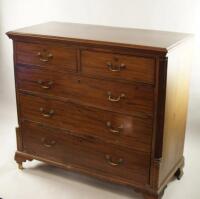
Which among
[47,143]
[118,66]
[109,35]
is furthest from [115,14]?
[47,143]

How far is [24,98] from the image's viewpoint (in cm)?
247

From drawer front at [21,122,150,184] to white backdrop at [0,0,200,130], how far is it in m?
0.84

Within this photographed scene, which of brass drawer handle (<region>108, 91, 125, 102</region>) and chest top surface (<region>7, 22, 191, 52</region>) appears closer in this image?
chest top surface (<region>7, 22, 191, 52</region>)

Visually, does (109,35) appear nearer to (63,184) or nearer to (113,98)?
(113,98)

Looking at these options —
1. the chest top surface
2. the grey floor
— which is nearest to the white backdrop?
the chest top surface

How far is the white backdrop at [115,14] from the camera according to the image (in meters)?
2.70

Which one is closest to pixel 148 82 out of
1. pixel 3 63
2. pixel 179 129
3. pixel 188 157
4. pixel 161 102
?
pixel 161 102

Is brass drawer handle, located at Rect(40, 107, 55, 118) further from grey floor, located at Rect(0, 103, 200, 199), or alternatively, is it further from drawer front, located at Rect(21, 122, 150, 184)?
grey floor, located at Rect(0, 103, 200, 199)

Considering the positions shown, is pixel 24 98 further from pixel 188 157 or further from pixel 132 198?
pixel 188 157

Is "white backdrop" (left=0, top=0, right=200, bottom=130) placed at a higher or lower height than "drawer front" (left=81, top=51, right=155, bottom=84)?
higher

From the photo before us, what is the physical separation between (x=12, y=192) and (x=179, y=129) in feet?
3.31

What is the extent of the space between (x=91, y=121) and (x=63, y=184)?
0.47m

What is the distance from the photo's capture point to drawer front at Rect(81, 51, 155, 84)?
202cm

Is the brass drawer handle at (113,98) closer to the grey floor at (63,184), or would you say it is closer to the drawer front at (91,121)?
the drawer front at (91,121)
